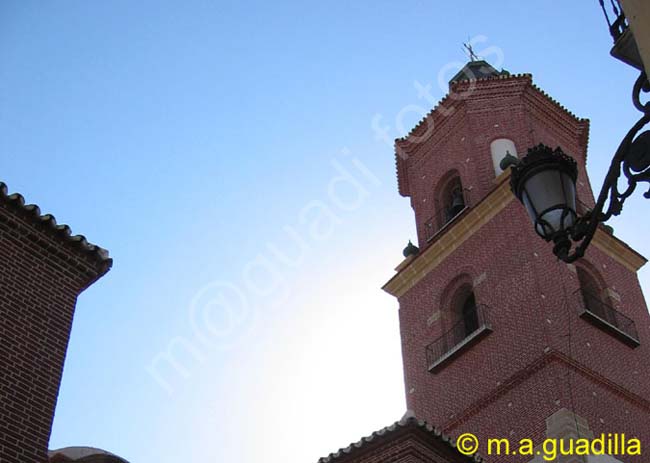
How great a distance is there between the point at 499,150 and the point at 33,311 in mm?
13455

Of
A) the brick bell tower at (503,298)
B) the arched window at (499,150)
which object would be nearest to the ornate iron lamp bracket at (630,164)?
the brick bell tower at (503,298)

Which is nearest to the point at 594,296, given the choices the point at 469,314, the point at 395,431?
the point at 469,314

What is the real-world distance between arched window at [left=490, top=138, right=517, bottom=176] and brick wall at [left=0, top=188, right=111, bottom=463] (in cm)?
1183

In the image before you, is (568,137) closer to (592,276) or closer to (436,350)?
(592,276)

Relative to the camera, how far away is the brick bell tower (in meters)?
15.3

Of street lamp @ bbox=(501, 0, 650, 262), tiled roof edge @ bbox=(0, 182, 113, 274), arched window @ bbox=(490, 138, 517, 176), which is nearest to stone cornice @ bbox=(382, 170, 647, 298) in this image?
arched window @ bbox=(490, 138, 517, 176)

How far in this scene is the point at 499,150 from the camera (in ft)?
66.5

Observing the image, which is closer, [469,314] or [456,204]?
[469,314]

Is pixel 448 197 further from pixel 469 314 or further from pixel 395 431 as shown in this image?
pixel 395 431

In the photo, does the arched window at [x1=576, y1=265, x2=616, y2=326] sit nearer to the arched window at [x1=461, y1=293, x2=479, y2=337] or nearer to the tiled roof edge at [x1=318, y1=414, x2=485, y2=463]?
the arched window at [x1=461, y1=293, x2=479, y2=337]

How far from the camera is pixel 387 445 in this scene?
10.9 metres

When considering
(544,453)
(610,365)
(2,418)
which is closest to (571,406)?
(544,453)

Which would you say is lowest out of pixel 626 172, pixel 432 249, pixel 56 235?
pixel 626 172

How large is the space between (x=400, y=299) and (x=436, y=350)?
2.26 m
